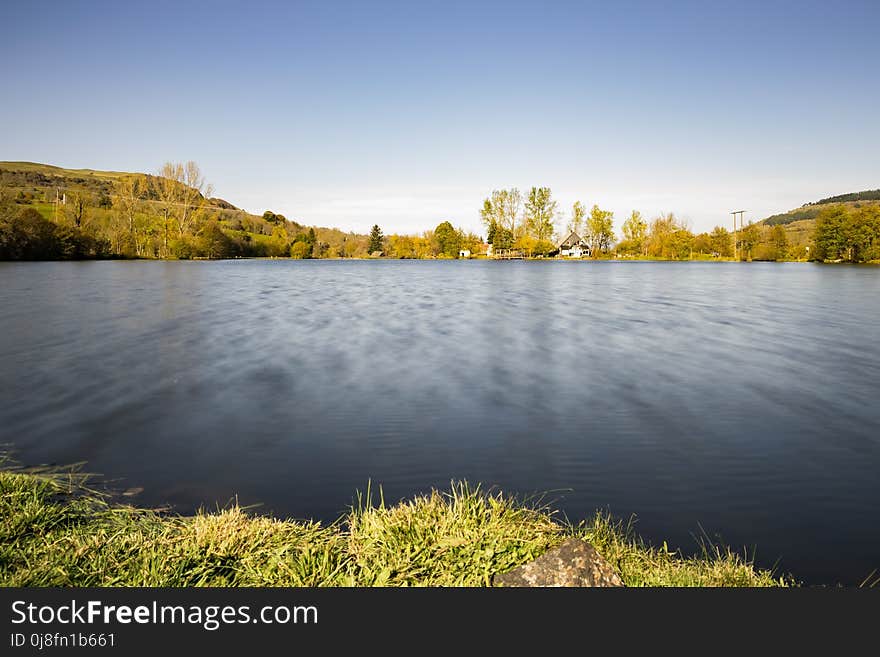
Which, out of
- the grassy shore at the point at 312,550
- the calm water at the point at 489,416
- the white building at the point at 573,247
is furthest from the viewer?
the white building at the point at 573,247

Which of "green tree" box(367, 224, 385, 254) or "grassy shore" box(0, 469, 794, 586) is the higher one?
"green tree" box(367, 224, 385, 254)

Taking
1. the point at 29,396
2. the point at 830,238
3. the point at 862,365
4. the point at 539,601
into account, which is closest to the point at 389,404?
the point at 29,396

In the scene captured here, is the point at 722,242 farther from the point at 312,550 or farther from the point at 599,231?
the point at 312,550

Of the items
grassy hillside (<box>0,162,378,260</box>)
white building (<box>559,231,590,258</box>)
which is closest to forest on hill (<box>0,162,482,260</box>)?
grassy hillside (<box>0,162,378,260</box>)

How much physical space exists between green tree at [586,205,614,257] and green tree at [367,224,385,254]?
38246 millimetres

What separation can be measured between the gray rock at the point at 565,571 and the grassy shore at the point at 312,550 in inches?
5.4

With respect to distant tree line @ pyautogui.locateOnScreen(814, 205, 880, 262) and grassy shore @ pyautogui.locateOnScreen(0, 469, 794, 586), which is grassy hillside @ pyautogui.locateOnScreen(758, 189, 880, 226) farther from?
grassy shore @ pyautogui.locateOnScreen(0, 469, 794, 586)

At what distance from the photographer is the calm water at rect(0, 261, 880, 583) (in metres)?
4.84

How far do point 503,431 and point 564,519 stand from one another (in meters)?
→ 2.38

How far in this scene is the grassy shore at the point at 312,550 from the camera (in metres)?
3.04

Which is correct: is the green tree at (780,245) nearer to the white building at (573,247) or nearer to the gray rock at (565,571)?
the white building at (573,247)

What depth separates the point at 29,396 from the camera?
319 inches

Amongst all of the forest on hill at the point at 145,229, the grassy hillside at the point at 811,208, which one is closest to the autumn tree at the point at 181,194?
the forest on hill at the point at 145,229

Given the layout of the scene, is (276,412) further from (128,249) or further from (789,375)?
(128,249)
